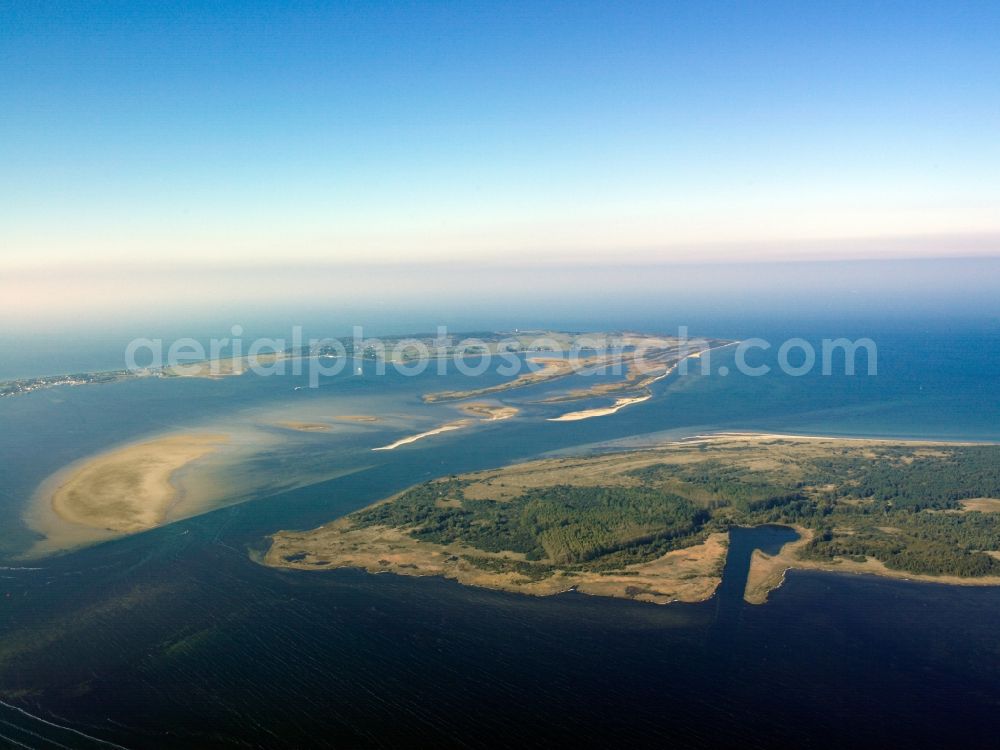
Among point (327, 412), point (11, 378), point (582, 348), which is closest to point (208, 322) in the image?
point (11, 378)

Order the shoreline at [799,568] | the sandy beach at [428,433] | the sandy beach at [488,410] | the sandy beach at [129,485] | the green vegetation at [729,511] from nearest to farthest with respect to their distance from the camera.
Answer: the shoreline at [799,568]
the green vegetation at [729,511]
the sandy beach at [129,485]
the sandy beach at [428,433]
the sandy beach at [488,410]

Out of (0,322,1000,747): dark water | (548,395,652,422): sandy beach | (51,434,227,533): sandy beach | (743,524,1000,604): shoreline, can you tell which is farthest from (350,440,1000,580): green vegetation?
(548,395,652,422): sandy beach

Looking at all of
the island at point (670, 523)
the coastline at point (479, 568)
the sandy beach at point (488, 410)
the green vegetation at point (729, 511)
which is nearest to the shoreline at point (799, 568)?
the island at point (670, 523)

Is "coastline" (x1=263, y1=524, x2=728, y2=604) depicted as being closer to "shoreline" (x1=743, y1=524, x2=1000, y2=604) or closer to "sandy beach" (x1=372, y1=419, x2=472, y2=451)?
"shoreline" (x1=743, y1=524, x2=1000, y2=604)

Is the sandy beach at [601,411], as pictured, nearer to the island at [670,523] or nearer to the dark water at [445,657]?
the island at [670,523]

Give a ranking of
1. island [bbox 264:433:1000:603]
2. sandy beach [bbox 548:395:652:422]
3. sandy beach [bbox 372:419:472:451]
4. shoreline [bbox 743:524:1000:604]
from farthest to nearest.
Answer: sandy beach [bbox 548:395:652:422] < sandy beach [bbox 372:419:472:451] < island [bbox 264:433:1000:603] < shoreline [bbox 743:524:1000:604]

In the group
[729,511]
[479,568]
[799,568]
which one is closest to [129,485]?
[479,568]

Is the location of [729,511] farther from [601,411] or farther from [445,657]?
[601,411]
